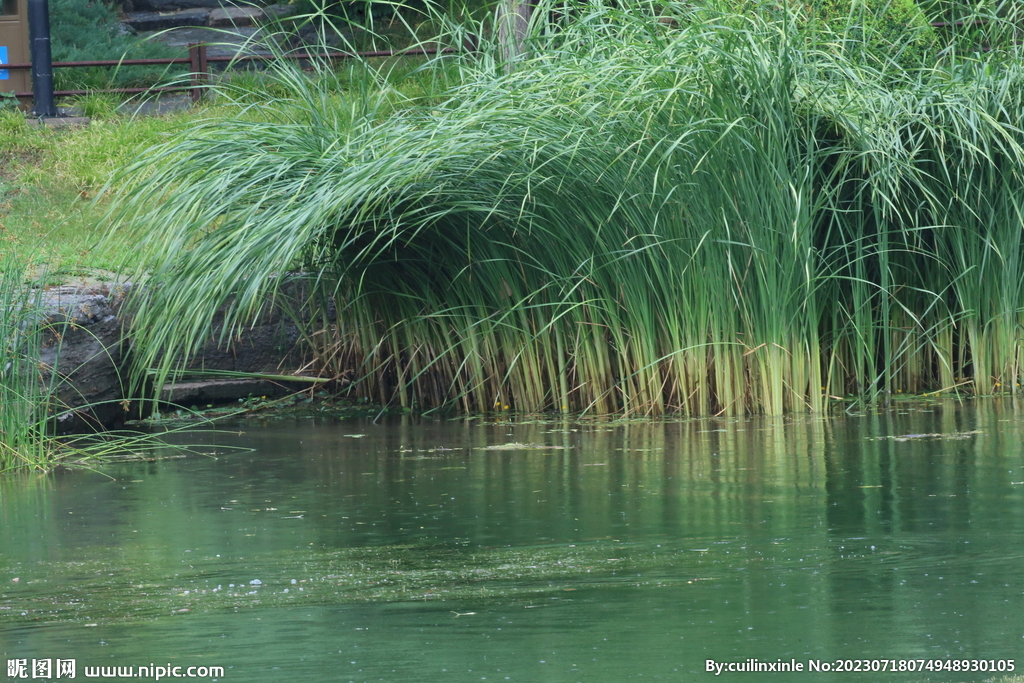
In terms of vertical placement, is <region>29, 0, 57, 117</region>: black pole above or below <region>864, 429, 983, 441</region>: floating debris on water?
above

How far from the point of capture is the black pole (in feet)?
42.7

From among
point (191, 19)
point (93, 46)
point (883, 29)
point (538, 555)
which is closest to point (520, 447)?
point (538, 555)

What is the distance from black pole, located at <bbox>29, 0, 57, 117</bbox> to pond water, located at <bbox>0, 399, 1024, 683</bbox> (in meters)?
7.85

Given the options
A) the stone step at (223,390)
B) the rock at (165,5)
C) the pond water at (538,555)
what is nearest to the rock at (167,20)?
the rock at (165,5)

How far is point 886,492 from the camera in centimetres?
480

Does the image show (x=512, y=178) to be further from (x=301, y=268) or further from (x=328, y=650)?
(x=328, y=650)

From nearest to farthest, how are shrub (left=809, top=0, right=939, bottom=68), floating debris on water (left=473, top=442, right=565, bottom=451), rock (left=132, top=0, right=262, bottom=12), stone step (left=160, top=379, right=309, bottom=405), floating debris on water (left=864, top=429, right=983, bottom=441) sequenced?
floating debris on water (left=864, top=429, right=983, bottom=441), floating debris on water (left=473, top=442, right=565, bottom=451), shrub (left=809, top=0, right=939, bottom=68), stone step (left=160, top=379, right=309, bottom=405), rock (left=132, top=0, right=262, bottom=12)

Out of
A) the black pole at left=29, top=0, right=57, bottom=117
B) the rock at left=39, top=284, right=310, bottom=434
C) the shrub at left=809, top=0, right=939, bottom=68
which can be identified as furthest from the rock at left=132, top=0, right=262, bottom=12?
the shrub at left=809, top=0, right=939, bottom=68

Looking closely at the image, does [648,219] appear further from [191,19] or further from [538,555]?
[191,19]

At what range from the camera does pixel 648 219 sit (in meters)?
6.73

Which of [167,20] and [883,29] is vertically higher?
[167,20]

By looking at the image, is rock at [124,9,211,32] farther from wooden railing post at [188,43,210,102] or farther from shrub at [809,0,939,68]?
shrub at [809,0,939,68]

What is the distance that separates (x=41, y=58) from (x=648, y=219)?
8.32 meters

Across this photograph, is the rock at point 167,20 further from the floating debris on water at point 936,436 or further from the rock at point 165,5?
the floating debris on water at point 936,436
